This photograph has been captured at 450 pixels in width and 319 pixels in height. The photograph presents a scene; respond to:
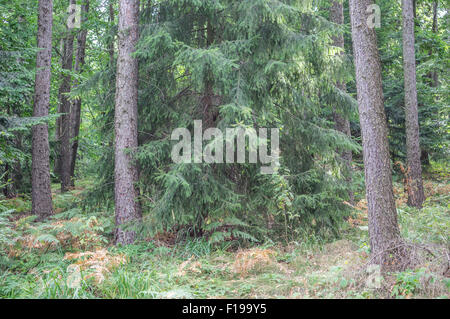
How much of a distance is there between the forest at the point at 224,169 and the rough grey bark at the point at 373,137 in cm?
2

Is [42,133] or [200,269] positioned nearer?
[200,269]

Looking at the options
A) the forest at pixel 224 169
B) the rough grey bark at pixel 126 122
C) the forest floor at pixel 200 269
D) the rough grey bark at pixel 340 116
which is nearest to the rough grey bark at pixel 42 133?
the forest at pixel 224 169

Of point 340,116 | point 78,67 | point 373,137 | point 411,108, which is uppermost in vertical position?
point 78,67

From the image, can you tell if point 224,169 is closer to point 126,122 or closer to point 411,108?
point 126,122

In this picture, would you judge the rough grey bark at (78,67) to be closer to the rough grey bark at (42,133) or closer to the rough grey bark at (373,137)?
the rough grey bark at (42,133)

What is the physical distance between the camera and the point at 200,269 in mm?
5117

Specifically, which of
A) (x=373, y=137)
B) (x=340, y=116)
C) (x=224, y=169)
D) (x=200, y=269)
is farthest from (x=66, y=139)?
(x=373, y=137)

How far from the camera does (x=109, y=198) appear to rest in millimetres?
7180

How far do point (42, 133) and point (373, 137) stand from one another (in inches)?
307

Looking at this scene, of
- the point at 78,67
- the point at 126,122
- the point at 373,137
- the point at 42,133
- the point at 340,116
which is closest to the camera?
the point at 373,137

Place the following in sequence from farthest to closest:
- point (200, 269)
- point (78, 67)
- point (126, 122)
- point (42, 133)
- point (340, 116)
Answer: point (78, 67) → point (340, 116) → point (42, 133) → point (126, 122) → point (200, 269)

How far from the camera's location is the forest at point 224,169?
4.55 meters

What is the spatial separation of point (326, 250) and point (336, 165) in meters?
1.90
